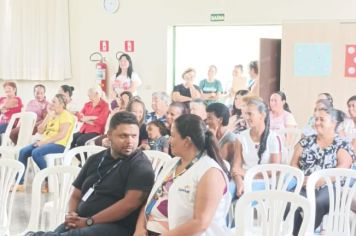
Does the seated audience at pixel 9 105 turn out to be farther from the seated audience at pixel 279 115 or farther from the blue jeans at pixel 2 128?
the seated audience at pixel 279 115

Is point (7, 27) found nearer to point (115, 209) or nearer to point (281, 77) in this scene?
point (281, 77)

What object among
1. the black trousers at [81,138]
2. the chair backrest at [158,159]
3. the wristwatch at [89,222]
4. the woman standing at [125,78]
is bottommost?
the black trousers at [81,138]

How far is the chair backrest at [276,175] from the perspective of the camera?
3463mm

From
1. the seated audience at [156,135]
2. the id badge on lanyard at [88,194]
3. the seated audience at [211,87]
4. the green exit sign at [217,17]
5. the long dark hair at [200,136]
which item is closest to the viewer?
the long dark hair at [200,136]

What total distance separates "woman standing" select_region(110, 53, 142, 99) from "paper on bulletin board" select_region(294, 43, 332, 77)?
2259 mm

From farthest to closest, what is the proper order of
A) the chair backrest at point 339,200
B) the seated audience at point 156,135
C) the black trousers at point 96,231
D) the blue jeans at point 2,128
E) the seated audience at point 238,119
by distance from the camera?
the blue jeans at point 2,128, the seated audience at point 238,119, the seated audience at point 156,135, the chair backrest at point 339,200, the black trousers at point 96,231

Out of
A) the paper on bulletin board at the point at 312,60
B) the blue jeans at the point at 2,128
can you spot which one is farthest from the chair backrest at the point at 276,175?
the blue jeans at the point at 2,128

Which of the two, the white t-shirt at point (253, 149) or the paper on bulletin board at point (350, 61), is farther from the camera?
the paper on bulletin board at point (350, 61)

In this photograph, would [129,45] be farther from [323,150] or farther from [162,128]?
[323,150]

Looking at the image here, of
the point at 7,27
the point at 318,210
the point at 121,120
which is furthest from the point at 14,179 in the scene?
the point at 7,27

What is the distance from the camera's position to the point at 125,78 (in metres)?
7.93

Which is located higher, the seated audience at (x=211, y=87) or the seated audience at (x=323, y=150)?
the seated audience at (x=211, y=87)

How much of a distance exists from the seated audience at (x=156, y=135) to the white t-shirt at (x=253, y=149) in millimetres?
778

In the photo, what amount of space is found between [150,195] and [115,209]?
0.21 metres
